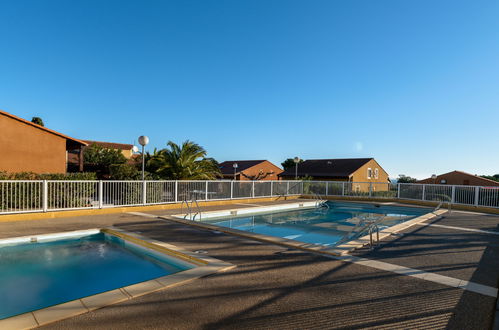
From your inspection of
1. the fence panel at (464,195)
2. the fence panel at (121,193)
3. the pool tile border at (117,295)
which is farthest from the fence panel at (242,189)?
the fence panel at (464,195)

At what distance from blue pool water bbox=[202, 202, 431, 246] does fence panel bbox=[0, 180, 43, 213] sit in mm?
6061

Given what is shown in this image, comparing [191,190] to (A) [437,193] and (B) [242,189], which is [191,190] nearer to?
(B) [242,189]

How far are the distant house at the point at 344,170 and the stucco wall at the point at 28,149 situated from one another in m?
23.6

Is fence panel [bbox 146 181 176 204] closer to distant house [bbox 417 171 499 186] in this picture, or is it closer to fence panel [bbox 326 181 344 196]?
fence panel [bbox 326 181 344 196]

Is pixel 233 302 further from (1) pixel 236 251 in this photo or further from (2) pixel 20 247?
(2) pixel 20 247

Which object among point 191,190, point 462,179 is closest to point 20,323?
point 191,190

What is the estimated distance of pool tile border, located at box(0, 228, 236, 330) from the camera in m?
2.87

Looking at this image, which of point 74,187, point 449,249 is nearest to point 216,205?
point 74,187

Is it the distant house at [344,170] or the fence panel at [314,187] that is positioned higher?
the distant house at [344,170]

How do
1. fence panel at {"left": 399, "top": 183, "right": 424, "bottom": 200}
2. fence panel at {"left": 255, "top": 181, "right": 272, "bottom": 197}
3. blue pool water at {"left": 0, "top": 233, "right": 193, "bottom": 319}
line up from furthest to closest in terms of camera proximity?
fence panel at {"left": 255, "top": 181, "right": 272, "bottom": 197} < fence panel at {"left": 399, "top": 183, "right": 424, "bottom": 200} < blue pool water at {"left": 0, "top": 233, "right": 193, "bottom": 319}

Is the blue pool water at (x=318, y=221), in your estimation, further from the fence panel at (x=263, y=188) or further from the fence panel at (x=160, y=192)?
the fence panel at (x=263, y=188)

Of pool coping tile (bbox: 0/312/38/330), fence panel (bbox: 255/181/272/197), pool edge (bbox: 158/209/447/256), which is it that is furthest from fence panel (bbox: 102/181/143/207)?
pool coping tile (bbox: 0/312/38/330)

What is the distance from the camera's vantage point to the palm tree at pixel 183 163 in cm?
1631

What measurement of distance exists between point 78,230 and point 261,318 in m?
6.68
